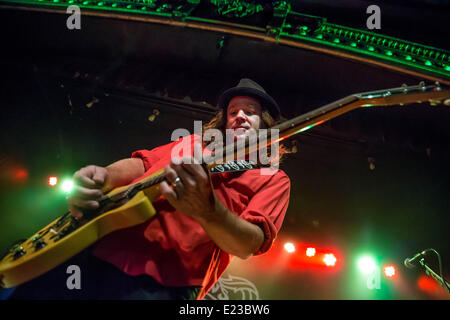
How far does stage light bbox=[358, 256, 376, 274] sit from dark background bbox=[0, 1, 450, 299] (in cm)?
16

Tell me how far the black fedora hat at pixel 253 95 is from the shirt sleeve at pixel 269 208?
2.99 feet

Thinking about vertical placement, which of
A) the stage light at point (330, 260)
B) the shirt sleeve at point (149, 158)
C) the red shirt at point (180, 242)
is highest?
the shirt sleeve at point (149, 158)

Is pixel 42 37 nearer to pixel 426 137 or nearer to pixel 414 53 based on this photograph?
pixel 414 53

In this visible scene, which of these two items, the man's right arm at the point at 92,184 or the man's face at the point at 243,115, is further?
the man's face at the point at 243,115

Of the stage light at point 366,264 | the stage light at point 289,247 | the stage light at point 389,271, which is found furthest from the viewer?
the stage light at point 289,247

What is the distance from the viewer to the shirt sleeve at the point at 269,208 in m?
1.43

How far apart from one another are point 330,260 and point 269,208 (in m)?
4.03

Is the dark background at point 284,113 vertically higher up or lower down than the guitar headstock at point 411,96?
higher up

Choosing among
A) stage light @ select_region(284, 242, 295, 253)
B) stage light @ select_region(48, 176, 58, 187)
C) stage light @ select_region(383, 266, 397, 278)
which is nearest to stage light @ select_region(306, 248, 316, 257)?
stage light @ select_region(284, 242, 295, 253)

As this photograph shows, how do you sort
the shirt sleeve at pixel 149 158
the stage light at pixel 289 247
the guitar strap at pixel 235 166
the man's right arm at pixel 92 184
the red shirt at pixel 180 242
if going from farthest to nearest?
the stage light at pixel 289 247, the shirt sleeve at pixel 149 158, the guitar strap at pixel 235 166, the man's right arm at pixel 92 184, the red shirt at pixel 180 242

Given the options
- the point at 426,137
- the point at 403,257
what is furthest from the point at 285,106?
the point at 403,257

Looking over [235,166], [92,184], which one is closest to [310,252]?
[235,166]

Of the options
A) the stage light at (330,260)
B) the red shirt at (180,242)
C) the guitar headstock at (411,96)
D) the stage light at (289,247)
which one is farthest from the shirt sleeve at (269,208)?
the stage light at (330,260)

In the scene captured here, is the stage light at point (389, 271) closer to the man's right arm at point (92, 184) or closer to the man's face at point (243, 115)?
the man's face at point (243, 115)
